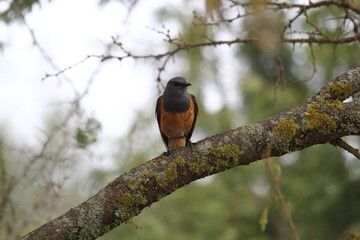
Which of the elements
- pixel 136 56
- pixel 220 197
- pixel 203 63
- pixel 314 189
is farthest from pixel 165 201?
pixel 136 56

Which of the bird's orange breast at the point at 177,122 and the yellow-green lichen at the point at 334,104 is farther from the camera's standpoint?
the bird's orange breast at the point at 177,122

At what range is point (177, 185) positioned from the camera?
348 cm

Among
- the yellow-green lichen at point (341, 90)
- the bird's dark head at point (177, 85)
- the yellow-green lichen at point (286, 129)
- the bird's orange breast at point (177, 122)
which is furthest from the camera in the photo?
the bird's dark head at point (177, 85)

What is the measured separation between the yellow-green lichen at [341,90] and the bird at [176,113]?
2.34 meters

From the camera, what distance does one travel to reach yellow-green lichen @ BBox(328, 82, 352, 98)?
371cm

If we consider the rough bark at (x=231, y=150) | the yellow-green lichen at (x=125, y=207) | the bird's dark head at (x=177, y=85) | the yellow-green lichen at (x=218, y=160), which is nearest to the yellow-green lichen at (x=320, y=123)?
the rough bark at (x=231, y=150)

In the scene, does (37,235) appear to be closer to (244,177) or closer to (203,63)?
(244,177)

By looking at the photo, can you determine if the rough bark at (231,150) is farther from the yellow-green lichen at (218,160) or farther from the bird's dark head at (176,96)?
the bird's dark head at (176,96)

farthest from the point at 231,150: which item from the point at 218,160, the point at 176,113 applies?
the point at 176,113

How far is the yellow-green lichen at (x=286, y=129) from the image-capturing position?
11.6ft

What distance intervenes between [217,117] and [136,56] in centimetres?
632

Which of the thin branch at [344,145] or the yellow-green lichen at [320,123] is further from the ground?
the yellow-green lichen at [320,123]

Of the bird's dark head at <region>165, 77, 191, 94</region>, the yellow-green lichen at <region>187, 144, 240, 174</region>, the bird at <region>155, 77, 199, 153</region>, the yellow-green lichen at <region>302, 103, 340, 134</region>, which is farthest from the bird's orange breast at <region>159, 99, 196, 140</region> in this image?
the yellow-green lichen at <region>302, 103, 340, 134</region>

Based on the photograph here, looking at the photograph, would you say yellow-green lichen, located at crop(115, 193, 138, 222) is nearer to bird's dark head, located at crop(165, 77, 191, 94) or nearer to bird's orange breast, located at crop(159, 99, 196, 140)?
bird's orange breast, located at crop(159, 99, 196, 140)
